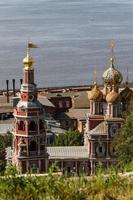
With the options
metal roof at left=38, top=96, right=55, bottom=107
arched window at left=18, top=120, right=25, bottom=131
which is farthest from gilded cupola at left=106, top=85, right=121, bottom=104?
metal roof at left=38, top=96, right=55, bottom=107

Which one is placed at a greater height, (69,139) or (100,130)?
(100,130)

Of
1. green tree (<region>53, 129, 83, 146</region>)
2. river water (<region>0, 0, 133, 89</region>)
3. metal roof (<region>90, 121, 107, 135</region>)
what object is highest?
river water (<region>0, 0, 133, 89</region>)

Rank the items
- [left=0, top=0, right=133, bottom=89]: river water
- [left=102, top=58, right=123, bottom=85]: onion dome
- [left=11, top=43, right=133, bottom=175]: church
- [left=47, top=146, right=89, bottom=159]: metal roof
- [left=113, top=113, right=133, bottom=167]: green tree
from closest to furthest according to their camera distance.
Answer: [left=113, top=113, right=133, bottom=167]: green tree → [left=11, top=43, right=133, bottom=175]: church → [left=47, top=146, right=89, bottom=159]: metal roof → [left=102, top=58, right=123, bottom=85]: onion dome → [left=0, top=0, right=133, bottom=89]: river water

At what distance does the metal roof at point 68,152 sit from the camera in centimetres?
1831

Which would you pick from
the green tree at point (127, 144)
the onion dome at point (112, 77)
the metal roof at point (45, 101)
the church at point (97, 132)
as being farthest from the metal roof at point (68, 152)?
the metal roof at point (45, 101)

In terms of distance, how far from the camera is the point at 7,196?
4.59m

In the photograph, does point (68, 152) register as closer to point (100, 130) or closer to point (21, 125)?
point (100, 130)

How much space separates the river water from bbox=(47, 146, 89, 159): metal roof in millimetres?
17277

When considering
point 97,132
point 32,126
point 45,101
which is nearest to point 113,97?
point 97,132

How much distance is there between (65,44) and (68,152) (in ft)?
103

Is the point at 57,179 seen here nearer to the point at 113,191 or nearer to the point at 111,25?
the point at 113,191

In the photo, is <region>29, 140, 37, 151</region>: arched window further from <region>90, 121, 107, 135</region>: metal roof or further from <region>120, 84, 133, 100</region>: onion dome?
<region>120, 84, 133, 100</region>: onion dome

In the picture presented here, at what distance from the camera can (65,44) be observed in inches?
1945

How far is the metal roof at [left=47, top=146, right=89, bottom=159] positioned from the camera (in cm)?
→ 1831
